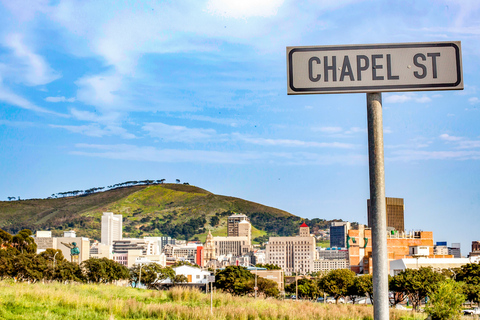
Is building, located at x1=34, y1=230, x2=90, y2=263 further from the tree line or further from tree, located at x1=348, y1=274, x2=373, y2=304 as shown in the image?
tree, located at x1=348, y1=274, x2=373, y2=304

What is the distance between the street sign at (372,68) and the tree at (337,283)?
5644 cm

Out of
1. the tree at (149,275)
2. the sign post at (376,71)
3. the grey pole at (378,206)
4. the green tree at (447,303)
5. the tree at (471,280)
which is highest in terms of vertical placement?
the sign post at (376,71)

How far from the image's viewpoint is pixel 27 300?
13844 mm

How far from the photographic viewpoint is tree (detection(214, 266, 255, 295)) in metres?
62.3

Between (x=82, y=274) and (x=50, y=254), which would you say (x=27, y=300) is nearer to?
(x=82, y=274)

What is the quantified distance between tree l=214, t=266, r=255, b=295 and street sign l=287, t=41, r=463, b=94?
6056 cm

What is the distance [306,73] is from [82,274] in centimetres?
5585

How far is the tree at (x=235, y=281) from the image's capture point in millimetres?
62312

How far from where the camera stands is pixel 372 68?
3.33 metres

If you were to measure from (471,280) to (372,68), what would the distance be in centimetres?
5268

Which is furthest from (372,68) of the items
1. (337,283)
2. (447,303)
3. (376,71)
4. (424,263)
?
(424,263)

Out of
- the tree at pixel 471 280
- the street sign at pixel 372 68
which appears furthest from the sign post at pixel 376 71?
the tree at pixel 471 280

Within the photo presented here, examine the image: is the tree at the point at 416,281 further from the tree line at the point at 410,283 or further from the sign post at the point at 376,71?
the sign post at the point at 376,71

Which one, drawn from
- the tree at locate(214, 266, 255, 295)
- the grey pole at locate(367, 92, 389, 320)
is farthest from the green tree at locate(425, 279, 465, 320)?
the tree at locate(214, 266, 255, 295)
